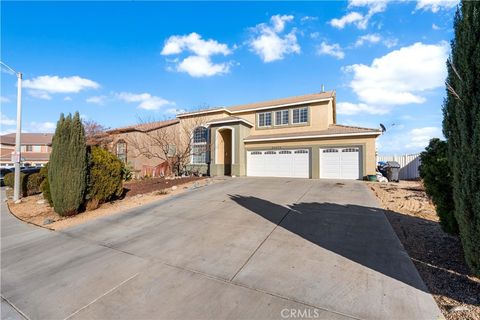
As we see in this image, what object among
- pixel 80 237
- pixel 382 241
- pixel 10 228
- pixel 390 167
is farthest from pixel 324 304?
pixel 390 167

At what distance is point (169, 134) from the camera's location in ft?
A: 62.7

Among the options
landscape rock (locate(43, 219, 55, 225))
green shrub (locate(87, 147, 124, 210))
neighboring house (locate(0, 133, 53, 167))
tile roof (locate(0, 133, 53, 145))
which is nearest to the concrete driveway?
landscape rock (locate(43, 219, 55, 225))

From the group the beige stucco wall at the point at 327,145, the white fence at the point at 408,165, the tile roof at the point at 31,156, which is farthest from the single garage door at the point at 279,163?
the tile roof at the point at 31,156

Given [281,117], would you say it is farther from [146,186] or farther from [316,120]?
[146,186]

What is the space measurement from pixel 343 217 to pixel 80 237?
728 centimetres

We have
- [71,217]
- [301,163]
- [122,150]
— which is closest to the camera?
[71,217]

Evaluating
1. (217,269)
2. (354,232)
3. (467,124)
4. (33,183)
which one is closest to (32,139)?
(33,183)

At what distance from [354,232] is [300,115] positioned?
13746 millimetres

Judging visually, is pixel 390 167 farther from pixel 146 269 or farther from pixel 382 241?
pixel 146 269

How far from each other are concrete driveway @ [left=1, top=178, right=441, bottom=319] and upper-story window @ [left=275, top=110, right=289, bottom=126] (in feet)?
40.7

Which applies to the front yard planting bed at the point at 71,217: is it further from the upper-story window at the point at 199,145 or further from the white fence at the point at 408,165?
the white fence at the point at 408,165

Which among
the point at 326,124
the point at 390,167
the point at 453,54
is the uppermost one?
the point at 326,124

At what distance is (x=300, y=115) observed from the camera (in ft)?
57.8

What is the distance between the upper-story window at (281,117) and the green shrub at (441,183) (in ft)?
46.6
